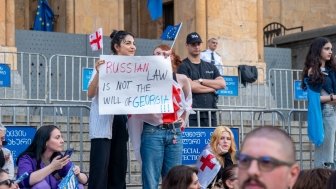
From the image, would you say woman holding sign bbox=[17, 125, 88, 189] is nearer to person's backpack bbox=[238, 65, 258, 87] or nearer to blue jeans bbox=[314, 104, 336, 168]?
blue jeans bbox=[314, 104, 336, 168]

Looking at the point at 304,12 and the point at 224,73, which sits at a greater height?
the point at 304,12

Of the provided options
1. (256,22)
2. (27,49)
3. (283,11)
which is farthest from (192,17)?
(283,11)

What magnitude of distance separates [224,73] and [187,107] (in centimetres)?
838

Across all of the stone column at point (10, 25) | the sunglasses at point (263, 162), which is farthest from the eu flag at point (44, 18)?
the sunglasses at point (263, 162)

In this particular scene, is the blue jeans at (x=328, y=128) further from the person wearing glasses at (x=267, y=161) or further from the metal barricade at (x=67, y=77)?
Result: the person wearing glasses at (x=267, y=161)

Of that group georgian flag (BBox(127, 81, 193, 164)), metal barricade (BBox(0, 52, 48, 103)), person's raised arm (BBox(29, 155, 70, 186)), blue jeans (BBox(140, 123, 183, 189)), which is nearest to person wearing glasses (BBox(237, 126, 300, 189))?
person's raised arm (BBox(29, 155, 70, 186))

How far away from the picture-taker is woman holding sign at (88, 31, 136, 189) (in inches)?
401

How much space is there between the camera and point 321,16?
28.9 metres

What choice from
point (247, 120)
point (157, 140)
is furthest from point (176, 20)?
point (157, 140)

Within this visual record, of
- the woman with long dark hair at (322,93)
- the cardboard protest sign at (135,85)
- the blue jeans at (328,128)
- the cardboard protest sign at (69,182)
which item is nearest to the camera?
the cardboard protest sign at (69,182)

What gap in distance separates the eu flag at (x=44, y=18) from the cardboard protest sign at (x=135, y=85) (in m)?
12.6

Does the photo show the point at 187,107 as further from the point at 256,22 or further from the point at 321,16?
the point at 321,16

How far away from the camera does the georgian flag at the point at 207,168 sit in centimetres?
1082

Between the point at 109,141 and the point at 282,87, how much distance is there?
990cm
